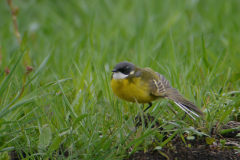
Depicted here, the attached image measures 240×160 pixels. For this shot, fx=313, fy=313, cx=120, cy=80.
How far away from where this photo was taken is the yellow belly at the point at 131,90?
361 centimetres

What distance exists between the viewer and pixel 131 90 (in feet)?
12.1

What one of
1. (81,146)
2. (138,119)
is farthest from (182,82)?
(81,146)

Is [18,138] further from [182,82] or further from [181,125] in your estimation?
[182,82]

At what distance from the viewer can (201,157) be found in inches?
113

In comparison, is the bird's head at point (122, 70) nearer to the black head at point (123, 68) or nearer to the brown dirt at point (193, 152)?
the black head at point (123, 68)

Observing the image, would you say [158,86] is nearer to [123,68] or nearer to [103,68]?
[123,68]

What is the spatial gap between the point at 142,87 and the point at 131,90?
0.22 m

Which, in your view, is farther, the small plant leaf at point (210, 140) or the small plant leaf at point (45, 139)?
the small plant leaf at point (210, 140)

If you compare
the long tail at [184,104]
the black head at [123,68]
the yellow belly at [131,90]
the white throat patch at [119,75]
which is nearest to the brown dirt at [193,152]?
the long tail at [184,104]

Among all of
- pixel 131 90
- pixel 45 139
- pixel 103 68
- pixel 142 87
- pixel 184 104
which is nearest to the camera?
pixel 45 139

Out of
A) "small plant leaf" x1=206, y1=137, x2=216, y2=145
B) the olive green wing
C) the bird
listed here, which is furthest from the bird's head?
"small plant leaf" x1=206, y1=137, x2=216, y2=145

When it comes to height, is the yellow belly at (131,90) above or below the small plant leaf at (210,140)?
above

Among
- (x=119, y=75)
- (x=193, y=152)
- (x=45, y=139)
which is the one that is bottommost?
(x=193, y=152)

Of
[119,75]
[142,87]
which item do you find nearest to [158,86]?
[142,87]
